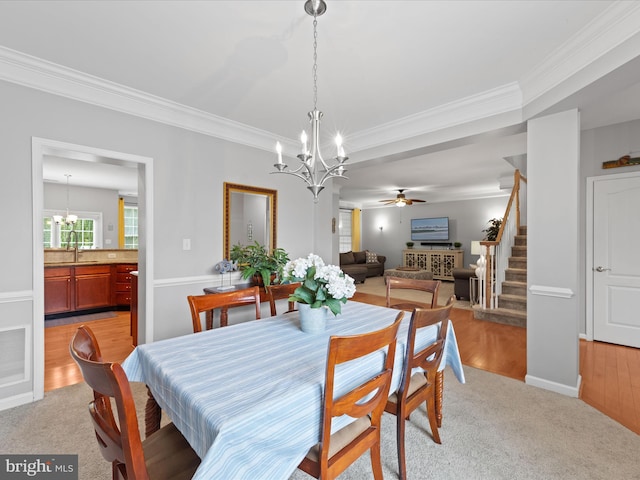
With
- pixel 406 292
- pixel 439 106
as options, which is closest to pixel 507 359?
pixel 439 106

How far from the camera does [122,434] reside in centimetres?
84

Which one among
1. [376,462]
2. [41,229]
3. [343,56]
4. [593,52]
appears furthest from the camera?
[41,229]

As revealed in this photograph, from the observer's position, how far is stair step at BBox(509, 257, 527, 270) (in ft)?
16.3

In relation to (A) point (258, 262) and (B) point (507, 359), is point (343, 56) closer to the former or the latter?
(A) point (258, 262)

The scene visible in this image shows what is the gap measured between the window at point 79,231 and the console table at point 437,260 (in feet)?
29.0

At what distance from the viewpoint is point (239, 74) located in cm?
242

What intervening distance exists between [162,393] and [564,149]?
317 centimetres

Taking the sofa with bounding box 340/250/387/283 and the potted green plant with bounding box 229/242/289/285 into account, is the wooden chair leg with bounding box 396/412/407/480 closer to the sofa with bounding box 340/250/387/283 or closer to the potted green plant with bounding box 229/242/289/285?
the potted green plant with bounding box 229/242/289/285

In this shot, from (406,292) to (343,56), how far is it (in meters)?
5.77

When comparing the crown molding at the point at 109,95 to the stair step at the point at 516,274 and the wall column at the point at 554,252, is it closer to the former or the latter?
the wall column at the point at 554,252

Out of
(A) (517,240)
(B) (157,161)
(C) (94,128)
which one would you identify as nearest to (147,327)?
(B) (157,161)

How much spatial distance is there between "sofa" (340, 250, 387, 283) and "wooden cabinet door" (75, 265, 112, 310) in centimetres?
530

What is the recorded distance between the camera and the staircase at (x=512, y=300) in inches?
172

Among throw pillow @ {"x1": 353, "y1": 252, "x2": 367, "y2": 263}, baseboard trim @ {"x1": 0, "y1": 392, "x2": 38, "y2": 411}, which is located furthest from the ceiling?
throw pillow @ {"x1": 353, "y1": 252, "x2": 367, "y2": 263}
